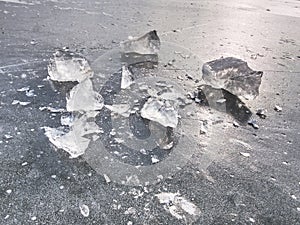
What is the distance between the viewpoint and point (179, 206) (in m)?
0.92

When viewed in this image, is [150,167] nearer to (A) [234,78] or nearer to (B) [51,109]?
(B) [51,109]

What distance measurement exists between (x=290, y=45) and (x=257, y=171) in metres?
1.72

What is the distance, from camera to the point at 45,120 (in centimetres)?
125

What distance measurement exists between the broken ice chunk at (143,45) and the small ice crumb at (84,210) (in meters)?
1.25

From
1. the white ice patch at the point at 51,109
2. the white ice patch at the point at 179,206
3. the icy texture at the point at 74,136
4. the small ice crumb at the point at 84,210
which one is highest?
the white ice patch at the point at 179,206

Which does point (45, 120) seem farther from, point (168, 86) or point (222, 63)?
point (222, 63)

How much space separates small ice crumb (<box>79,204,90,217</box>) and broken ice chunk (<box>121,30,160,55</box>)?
1248 mm

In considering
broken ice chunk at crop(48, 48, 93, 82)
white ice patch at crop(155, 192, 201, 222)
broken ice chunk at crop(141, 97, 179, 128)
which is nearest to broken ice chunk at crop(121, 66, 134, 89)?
broken ice chunk at crop(48, 48, 93, 82)

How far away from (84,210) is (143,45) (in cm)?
128

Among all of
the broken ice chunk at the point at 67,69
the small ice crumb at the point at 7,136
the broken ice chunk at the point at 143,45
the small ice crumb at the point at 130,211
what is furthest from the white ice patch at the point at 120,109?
the broken ice chunk at the point at 143,45

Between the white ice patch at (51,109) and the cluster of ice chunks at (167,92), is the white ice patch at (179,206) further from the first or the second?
the white ice patch at (51,109)

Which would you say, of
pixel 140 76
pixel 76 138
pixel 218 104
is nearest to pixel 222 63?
pixel 218 104

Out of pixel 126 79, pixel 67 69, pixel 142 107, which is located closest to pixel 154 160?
pixel 142 107

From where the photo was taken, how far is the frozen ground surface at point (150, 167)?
2.93ft
